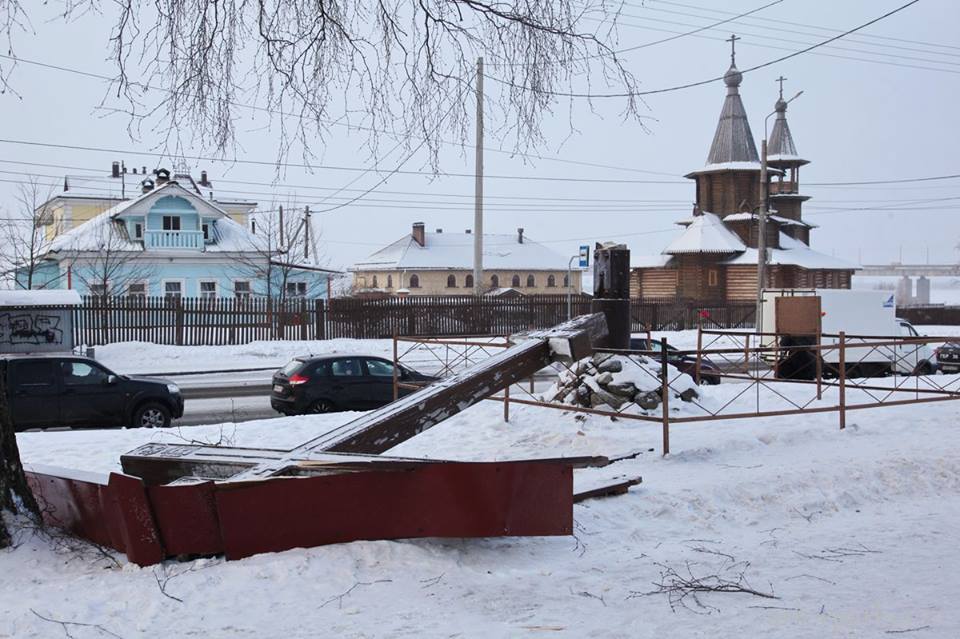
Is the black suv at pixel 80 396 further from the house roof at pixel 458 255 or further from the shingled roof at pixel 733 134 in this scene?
the house roof at pixel 458 255

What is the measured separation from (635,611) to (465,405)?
2909mm

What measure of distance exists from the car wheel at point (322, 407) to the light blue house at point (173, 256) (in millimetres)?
23942

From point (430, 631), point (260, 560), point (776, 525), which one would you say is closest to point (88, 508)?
point (260, 560)

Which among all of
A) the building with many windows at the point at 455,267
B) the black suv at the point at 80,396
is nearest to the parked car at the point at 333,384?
Answer: the black suv at the point at 80,396

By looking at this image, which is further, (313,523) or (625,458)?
(625,458)

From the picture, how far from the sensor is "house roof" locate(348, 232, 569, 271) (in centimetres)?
7812

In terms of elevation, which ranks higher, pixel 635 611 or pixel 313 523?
pixel 313 523

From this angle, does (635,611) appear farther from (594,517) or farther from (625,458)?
(625,458)

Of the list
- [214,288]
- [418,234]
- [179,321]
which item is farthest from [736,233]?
[179,321]

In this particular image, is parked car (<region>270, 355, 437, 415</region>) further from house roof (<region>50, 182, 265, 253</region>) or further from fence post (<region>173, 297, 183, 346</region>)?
house roof (<region>50, 182, 265, 253</region>)

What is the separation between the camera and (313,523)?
18.1 ft

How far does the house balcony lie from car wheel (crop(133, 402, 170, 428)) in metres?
27.5

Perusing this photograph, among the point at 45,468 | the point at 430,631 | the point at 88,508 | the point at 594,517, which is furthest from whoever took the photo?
the point at 594,517

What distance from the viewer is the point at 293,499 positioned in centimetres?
547
